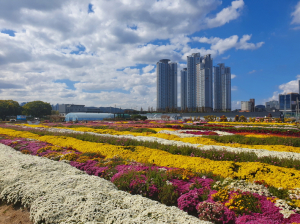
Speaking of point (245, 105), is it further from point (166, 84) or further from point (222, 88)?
point (166, 84)

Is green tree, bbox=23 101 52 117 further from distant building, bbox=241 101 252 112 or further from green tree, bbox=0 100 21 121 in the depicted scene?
distant building, bbox=241 101 252 112

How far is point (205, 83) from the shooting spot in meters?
93.1

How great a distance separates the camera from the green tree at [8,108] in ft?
227

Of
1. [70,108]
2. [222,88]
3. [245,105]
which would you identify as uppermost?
[222,88]

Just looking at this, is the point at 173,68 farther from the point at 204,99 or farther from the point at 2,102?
the point at 2,102

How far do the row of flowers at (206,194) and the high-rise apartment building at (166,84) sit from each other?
326 ft

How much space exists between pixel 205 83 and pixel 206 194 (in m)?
93.4

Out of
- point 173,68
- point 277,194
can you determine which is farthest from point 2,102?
point 277,194

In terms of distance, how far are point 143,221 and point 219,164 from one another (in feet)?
13.7

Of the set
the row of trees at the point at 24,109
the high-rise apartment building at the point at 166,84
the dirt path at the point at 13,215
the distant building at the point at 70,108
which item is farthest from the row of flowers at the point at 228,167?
the distant building at the point at 70,108

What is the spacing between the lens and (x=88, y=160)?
809 cm

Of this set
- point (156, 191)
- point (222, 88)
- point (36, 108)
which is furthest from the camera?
point (222, 88)

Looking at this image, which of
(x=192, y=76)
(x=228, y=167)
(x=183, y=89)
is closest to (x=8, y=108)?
(x=228, y=167)

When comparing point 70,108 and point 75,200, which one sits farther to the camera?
point 70,108
